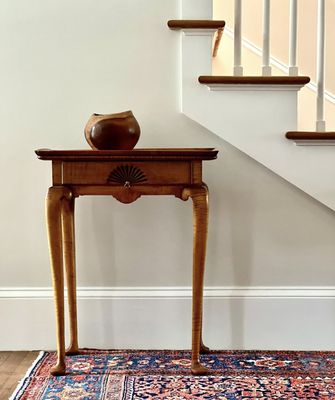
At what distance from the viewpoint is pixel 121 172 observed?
6.10ft

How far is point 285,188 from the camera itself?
7.21 ft

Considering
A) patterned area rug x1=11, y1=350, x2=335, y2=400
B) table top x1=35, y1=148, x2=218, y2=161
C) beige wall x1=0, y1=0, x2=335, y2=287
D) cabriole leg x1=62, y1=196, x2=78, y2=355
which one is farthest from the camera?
beige wall x1=0, y1=0, x2=335, y2=287

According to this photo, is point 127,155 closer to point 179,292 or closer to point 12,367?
point 179,292

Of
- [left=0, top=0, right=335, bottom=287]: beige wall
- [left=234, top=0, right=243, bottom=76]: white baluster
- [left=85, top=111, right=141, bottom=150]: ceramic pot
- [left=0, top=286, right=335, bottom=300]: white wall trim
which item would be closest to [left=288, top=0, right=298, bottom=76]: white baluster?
[left=234, top=0, right=243, bottom=76]: white baluster

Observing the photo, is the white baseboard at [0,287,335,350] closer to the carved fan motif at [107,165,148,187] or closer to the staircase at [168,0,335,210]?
the staircase at [168,0,335,210]

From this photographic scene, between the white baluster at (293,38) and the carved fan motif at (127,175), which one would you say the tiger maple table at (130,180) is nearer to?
the carved fan motif at (127,175)

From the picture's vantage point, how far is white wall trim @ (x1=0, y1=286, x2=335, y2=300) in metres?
2.20

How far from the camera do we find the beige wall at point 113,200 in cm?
219

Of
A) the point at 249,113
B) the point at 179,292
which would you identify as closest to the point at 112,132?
the point at 249,113

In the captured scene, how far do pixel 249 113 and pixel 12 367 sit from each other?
1169 mm

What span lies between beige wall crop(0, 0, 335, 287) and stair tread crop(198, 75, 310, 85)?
162 millimetres

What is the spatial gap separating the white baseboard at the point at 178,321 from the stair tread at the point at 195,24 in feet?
3.09

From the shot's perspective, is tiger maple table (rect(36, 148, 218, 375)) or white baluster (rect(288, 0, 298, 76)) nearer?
tiger maple table (rect(36, 148, 218, 375))

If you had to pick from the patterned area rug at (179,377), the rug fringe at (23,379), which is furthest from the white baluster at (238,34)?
the rug fringe at (23,379)
